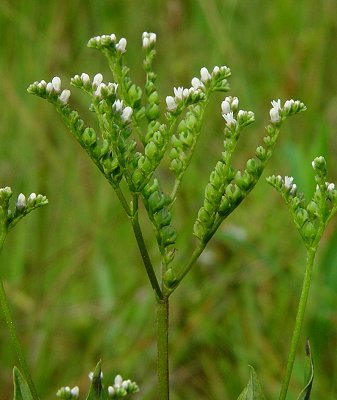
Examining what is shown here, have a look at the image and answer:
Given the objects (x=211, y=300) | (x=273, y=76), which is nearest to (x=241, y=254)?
(x=211, y=300)

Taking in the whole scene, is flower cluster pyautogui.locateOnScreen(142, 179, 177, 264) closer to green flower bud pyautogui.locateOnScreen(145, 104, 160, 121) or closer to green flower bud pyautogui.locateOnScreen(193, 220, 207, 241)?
green flower bud pyautogui.locateOnScreen(193, 220, 207, 241)

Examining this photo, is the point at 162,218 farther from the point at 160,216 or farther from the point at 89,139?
the point at 89,139

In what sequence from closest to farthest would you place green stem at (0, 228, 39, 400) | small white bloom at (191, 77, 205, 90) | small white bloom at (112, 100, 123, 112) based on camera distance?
green stem at (0, 228, 39, 400)
small white bloom at (112, 100, 123, 112)
small white bloom at (191, 77, 205, 90)

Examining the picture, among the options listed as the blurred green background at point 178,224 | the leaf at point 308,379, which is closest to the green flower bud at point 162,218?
the leaf at point 308,379

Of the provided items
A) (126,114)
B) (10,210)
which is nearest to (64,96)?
(126,114)

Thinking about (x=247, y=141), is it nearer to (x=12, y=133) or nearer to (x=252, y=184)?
(x=12, y=133)

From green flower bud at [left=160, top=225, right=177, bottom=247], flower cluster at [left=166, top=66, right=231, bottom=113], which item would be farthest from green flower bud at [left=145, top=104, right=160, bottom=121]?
green flower bud at [left=160, top=225, right=177, bottom=247]
